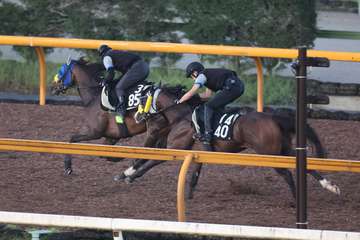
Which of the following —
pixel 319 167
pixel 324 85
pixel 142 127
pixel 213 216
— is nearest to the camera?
pixel 319 167

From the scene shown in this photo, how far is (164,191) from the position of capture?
11.7m

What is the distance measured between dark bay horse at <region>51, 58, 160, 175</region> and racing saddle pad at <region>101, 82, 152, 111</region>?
92 mm

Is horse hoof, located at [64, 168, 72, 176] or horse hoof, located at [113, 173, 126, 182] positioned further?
horse hoof, located at [64, 168, 72, 176]

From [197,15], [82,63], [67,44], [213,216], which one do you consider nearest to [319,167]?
[213,216]

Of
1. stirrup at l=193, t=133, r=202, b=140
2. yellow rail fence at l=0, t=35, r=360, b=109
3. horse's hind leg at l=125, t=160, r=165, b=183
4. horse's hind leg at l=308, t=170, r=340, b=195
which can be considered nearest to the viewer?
horse's hind leg at l=308, t=170, r=340, b=195

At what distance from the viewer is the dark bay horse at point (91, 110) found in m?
12.7

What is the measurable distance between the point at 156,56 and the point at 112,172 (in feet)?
14.8

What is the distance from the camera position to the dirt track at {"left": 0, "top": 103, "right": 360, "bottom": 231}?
10641 millimetres

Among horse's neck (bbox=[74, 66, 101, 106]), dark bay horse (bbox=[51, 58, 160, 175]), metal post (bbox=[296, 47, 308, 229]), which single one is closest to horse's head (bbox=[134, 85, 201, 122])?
dark bay horse (bbox=[51, 58, 160, 175])

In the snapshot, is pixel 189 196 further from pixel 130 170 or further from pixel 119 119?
pixel 119 119

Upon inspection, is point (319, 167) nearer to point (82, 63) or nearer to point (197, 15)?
point (82, 63)

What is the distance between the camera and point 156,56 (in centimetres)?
1689

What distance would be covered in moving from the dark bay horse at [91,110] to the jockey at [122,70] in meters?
0.14

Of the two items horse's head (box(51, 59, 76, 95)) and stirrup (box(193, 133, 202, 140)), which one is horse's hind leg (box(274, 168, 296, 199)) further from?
horse's head (box(51, 59, 76, 95))
